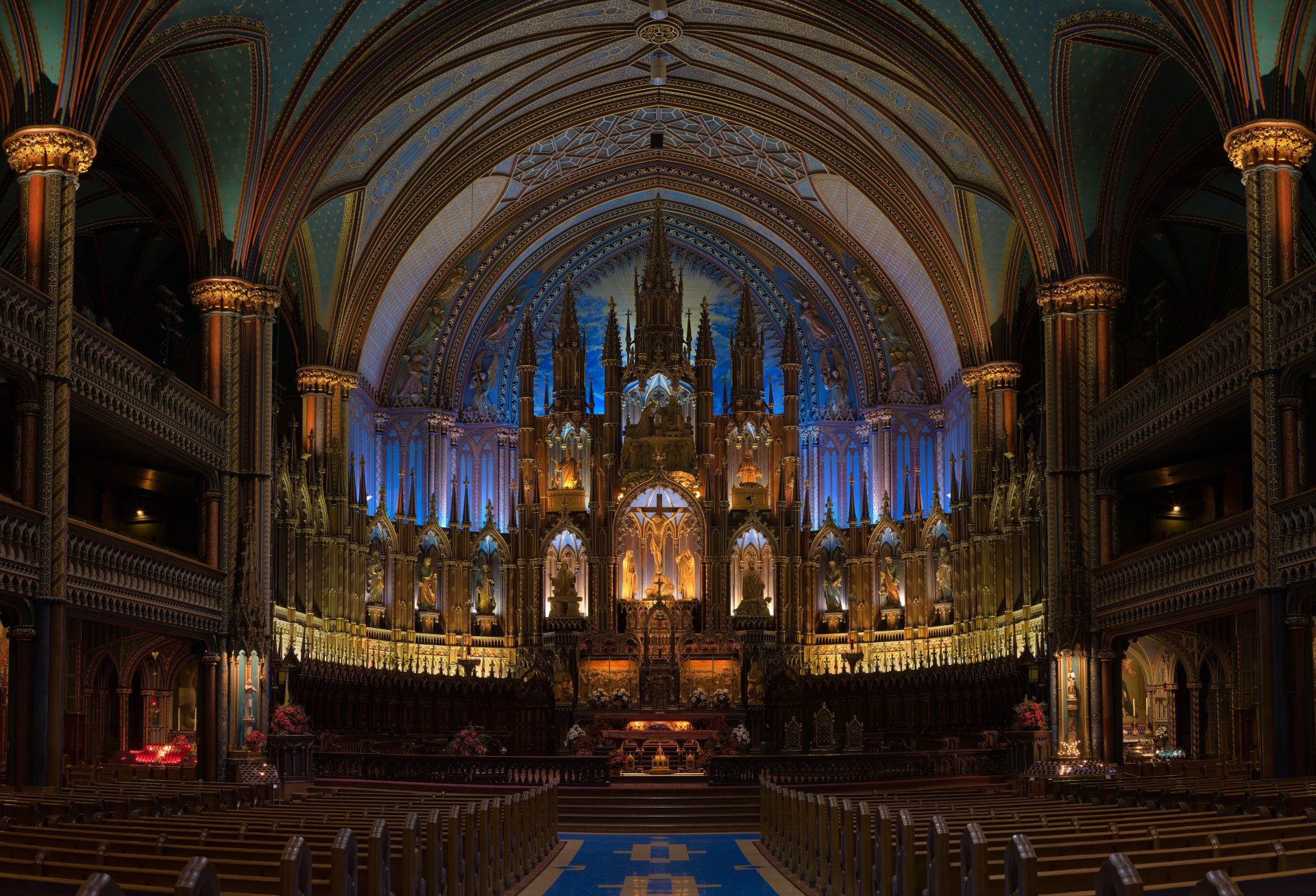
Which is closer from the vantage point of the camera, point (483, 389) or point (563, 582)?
point (563, 582)

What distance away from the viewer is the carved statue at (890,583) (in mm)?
36688

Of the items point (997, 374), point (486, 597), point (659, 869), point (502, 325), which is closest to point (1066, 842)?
point (659, 869)

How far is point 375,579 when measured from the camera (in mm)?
35781

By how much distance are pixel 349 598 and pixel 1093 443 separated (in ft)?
56.1

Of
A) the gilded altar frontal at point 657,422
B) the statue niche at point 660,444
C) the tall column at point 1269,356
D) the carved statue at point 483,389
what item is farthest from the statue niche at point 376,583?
the tall column at point 1269,356

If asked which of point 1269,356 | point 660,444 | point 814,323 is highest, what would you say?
point 814,323

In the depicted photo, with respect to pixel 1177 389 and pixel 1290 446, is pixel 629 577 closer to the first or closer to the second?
pixel 1177 389

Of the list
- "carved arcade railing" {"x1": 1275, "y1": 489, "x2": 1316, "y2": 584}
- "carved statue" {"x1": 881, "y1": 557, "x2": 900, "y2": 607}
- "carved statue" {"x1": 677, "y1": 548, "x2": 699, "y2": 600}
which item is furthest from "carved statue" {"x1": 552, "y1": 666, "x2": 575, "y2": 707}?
"carved arcade railing" {"x1": 1275, "y1": 489, "x2": 1316, "y2": 584}

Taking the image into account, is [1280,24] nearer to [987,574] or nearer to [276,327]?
[987,574]

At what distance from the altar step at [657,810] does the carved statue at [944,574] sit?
10.6 m

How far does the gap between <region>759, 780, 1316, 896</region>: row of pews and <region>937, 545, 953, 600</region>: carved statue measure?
16141 mm

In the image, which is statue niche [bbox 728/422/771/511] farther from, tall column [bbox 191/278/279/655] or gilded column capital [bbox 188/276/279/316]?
gilded column capital [bbox 188/276/279/316]

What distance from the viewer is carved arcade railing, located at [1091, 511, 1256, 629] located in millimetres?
21891

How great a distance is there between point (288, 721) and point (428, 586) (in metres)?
10.7
